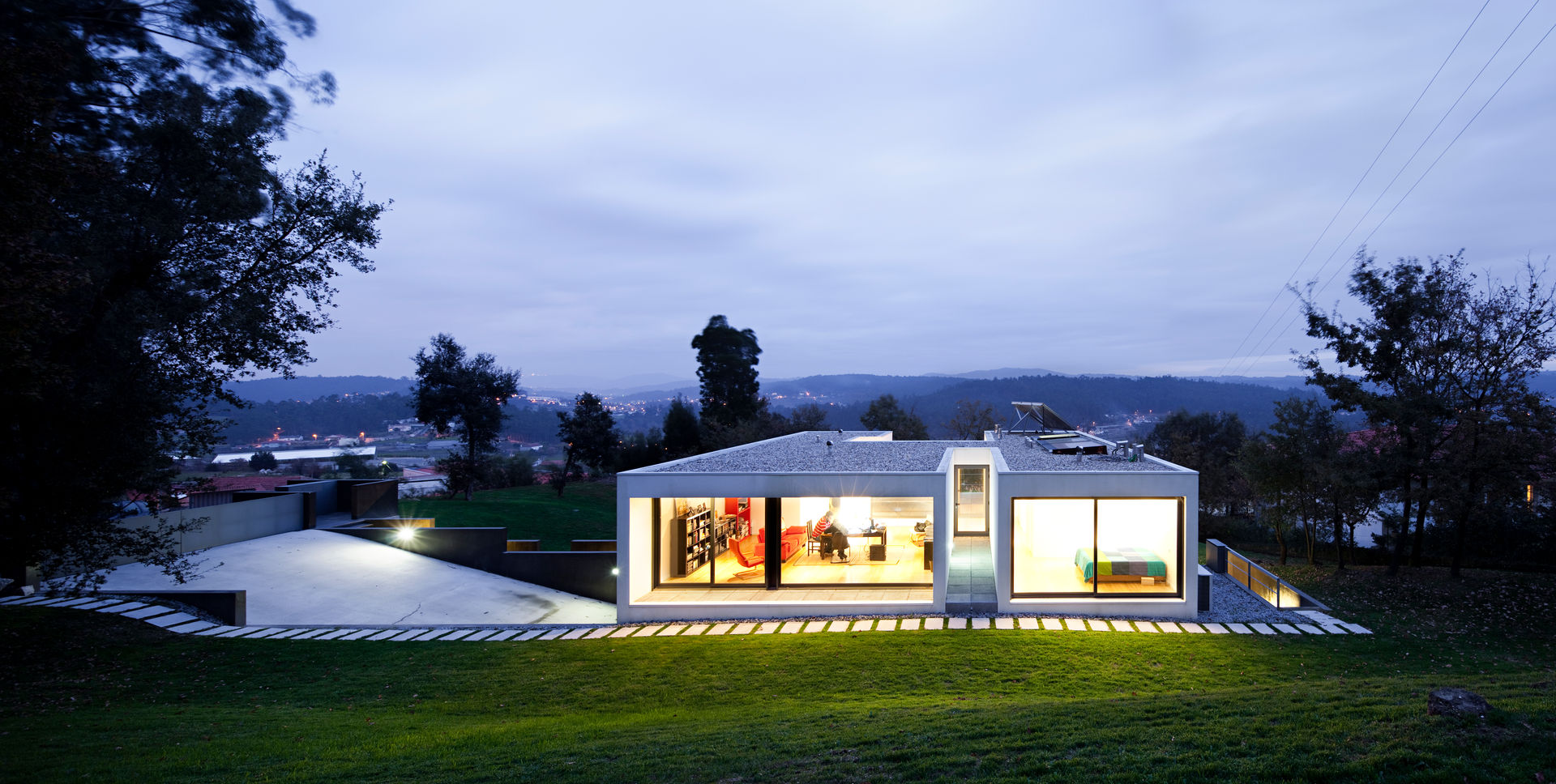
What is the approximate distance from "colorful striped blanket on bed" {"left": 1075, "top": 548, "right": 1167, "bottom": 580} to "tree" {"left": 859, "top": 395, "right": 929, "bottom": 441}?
26.6 meters

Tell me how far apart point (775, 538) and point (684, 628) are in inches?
93.2

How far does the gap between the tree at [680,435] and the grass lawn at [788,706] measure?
29.2 metres

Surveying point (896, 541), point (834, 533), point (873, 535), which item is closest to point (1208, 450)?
point (896, 541)

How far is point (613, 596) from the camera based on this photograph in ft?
52.9

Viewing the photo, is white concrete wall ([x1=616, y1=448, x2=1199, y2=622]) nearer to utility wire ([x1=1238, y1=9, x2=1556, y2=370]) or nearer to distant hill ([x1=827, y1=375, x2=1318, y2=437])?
utility wire ([x1=1238, y1=9, x2=1556, y2=370])

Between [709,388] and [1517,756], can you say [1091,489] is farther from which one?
[709,388]

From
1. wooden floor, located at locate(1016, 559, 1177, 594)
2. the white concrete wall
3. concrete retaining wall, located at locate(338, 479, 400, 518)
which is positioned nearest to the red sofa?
the white concrete wall

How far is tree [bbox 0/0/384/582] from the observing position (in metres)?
7.85

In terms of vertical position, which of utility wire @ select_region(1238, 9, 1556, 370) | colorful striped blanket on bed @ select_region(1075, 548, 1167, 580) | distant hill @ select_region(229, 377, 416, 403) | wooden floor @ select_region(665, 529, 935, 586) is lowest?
wooden floor @ select_region(665, 529, 935, 586)

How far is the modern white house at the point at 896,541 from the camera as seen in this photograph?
38.4ft

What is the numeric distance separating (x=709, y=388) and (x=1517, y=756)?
4187 cm

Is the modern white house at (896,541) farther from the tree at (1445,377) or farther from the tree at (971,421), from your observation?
the tree at (971,421)

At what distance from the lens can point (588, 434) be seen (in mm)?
37062

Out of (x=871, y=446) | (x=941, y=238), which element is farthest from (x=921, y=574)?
(x=941, y=238)
